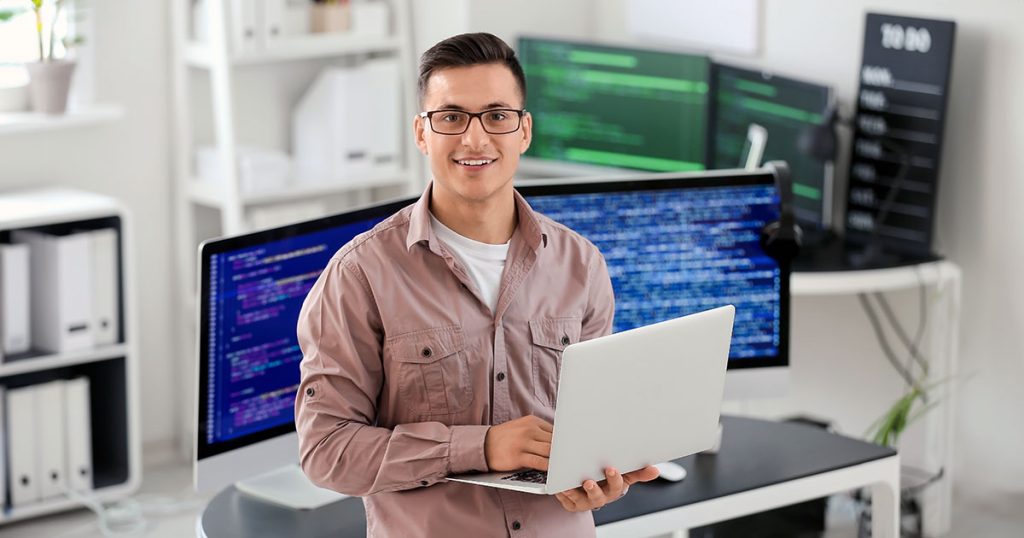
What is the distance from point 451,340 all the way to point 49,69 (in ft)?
7.74

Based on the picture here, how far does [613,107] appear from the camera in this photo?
4.06m

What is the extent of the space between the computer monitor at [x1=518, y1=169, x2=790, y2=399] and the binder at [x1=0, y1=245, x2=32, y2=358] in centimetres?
173

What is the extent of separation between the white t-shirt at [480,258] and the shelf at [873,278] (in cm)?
167

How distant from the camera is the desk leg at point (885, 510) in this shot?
228 centimetres

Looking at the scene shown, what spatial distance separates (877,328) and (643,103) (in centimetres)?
92

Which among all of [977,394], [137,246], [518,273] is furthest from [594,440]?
[137,246]

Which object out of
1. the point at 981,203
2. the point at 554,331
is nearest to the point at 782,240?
the point at 554,331

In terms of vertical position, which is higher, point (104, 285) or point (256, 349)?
point (256, 349)

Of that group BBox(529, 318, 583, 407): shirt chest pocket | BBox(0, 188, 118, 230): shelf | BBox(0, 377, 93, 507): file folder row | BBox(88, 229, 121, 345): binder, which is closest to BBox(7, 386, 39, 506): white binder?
BBox(0, 377, 93, 507): file folder row

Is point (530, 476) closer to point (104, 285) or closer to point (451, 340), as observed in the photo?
point (451, 340)

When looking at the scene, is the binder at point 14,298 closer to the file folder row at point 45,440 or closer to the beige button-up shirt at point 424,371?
the file folder row at point 45,440

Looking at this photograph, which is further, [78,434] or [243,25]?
[243,25]

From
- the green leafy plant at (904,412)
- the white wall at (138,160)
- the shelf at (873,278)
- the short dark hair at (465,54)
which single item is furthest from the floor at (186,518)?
the short dark hair at (465,54)

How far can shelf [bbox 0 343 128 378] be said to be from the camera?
11.4 ft
